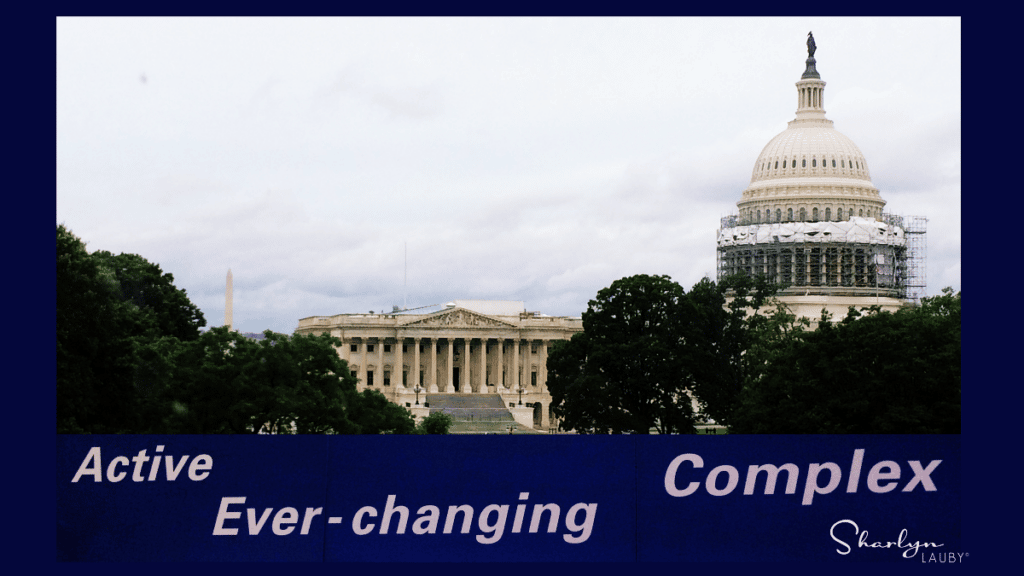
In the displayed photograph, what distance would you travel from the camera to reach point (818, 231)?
555ft

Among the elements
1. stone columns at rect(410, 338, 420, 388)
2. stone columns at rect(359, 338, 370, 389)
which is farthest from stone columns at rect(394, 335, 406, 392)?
stone columns at rect(359, 338, 370, 389)

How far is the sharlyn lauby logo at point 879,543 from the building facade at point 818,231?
123m

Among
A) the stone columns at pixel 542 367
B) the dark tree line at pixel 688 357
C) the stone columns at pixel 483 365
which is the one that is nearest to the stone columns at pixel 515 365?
the stone columns at pixel 542 367

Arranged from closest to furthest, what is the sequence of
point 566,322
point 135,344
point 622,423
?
1. point 135,344
2. point 622,423
3. point 566,322

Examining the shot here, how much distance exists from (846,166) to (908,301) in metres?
23.8

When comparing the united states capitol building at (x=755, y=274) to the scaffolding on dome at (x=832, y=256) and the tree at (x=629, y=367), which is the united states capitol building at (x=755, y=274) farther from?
the tree at (x=629, y=367)

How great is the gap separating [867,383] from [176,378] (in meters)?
26.3

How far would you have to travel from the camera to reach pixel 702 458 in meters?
33.3

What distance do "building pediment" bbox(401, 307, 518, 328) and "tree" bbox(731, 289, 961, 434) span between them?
4212 inches

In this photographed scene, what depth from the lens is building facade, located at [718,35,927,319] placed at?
165 metres

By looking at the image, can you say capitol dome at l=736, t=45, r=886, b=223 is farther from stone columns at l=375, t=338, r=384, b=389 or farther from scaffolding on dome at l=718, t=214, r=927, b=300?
stone columns at l=375, t=338, r=384, b=389

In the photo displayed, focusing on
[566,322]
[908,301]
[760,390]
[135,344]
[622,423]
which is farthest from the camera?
[566,322]

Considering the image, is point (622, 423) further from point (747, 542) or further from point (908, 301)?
point (908, 301)

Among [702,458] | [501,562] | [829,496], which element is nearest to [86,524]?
[501,562]
